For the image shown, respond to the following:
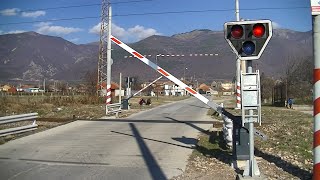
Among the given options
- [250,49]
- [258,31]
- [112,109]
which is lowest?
[112,109]

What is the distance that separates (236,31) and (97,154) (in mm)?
4888

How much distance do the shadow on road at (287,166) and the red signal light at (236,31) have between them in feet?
9.10

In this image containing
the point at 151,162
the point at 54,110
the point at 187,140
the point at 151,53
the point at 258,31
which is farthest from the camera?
the point at 151,53

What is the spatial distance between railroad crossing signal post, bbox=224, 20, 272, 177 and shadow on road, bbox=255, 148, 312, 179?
3.69ft

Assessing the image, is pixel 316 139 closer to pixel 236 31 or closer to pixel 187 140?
pixel 236 31

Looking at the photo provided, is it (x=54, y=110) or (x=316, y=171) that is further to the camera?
(x=54, y=110)

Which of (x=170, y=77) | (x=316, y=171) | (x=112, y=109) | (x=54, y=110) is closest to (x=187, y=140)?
(x=170, y=77)

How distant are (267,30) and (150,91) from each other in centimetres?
10717

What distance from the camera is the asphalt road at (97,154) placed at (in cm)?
773

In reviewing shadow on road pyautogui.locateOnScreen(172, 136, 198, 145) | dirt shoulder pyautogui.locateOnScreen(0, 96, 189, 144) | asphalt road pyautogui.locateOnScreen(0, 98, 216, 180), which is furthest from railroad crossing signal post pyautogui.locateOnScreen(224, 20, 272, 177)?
dirt shoulder pyautogui.locateOnScreen(0, 96, 189, 144)

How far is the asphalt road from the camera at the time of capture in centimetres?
773

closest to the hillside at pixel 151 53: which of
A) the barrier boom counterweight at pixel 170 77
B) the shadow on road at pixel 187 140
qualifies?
the barrier boom counterweight at pixel 170 77

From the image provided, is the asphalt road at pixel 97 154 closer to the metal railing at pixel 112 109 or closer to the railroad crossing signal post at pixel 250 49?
the railroad crossing signal post at pixel 250 49

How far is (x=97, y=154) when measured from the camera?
9891mm
